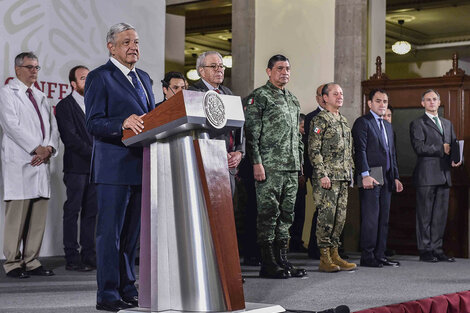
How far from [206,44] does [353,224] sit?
7976 millimetres

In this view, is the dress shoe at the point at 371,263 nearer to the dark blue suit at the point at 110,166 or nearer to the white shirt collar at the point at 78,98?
the white shirt collar at the point at 78,98

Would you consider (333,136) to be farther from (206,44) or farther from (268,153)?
(206,44)

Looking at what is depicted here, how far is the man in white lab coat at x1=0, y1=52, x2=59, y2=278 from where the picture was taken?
492 centimetres

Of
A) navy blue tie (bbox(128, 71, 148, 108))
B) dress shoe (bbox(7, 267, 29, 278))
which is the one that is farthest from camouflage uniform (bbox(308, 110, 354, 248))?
navy blue tie (bbox(128, 71, 148, 108))

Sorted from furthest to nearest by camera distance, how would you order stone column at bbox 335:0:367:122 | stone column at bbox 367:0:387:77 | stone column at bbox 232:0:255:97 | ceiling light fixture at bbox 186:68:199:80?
ceiling light fixture at bbox 186:68:199:80, stone column at bbox 232:0:255:97, stone column at bbox 367:0:387:77, stone column at bbox 335:0:367:122

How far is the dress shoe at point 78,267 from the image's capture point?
5.20m

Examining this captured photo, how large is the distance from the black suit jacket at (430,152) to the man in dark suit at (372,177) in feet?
1.65

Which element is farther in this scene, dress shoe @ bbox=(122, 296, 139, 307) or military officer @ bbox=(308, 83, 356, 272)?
military officer @ bbox=(308, 83, 356, 272)

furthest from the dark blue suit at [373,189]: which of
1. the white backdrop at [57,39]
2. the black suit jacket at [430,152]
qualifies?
the white backdrop at [57,39]

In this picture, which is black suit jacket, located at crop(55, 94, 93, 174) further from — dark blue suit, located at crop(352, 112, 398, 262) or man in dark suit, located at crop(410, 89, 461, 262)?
man in dark suit, located at crop(410, 89, 461, 262)

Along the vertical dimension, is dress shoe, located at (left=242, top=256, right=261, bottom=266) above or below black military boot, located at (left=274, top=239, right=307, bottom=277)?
below

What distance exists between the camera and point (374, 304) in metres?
3.66

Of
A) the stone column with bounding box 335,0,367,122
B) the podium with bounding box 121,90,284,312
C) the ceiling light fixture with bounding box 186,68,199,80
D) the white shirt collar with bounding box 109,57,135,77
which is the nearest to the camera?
the podium with bounding box 121,90,284,312

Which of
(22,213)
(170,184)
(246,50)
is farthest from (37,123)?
(246,50)
